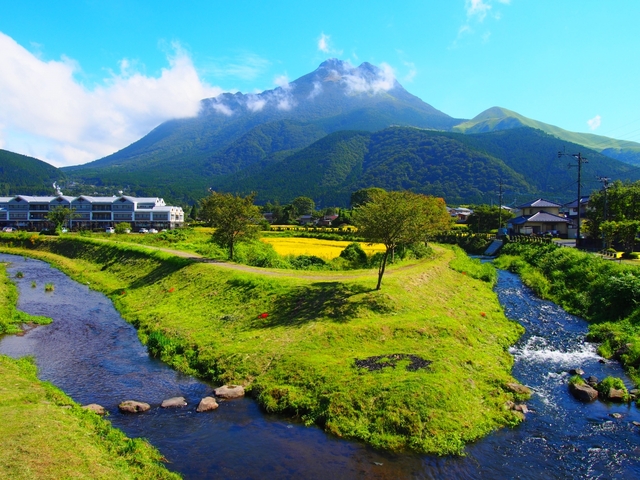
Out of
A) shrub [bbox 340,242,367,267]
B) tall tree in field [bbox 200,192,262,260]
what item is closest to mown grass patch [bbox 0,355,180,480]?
tall tree in field [bbox 200,192,262,260]

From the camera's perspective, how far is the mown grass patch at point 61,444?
9.89 m

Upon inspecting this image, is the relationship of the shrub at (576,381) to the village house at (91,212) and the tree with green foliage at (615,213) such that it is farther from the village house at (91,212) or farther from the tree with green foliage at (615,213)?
the village house at (91,212)

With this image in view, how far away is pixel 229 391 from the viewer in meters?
15.7

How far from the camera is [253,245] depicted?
161ft

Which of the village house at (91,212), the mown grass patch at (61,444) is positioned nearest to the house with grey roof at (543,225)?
the mown grass patch at (61,444)

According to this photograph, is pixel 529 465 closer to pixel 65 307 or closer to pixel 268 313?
pixel 268 313

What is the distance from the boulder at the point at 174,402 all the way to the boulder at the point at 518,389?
1207cm

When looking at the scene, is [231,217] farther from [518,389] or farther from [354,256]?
[518,389]

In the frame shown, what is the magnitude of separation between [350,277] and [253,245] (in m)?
21.8

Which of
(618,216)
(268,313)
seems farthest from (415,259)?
(618,216)

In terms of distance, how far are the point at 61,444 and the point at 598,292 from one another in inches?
1270

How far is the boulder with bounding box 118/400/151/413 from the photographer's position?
14409mm

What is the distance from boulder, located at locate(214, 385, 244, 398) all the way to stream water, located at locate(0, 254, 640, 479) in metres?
0.34

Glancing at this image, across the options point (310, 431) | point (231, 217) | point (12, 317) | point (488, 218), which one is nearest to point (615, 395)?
point (310, 431)
